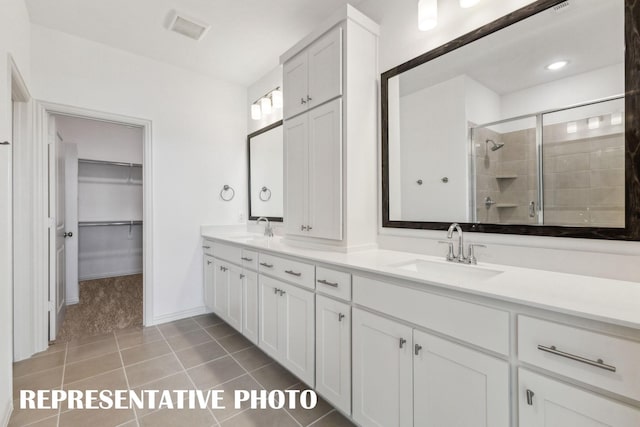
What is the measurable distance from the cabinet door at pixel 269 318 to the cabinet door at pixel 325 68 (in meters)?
1.37

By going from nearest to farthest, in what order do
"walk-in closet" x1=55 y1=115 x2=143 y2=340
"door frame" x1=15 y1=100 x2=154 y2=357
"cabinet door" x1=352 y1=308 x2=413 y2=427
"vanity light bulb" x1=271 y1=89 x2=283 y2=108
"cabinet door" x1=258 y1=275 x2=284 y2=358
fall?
"cabinet door" x1=352 y1=308 x2=413 y2=427, "cabinet door" x1=258 y1=275 x2=284 y2=358, "door frame" x1=15 y1=100 x2=154 y2=357, "vanity light bulb" x1=271 y1=89 x2=283 y2=108, "walk-in closet" x1=55 y1=115 x2=143 y2=340

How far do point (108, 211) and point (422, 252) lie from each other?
206 inches

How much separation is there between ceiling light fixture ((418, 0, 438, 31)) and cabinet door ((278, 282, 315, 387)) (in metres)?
1.71

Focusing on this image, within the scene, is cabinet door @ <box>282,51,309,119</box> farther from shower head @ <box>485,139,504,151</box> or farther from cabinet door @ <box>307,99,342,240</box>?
shower head @ <box>485,139,504,151</box>

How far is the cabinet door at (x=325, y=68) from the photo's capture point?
6.46ft

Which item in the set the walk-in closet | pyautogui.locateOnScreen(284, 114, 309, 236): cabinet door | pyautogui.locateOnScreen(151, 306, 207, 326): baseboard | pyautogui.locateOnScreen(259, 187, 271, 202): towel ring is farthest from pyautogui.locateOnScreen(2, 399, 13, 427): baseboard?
pyautogui.locateOnScreen(259, 187, 271, 202): towel ring

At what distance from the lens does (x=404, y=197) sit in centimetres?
200

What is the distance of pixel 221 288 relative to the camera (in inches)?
115

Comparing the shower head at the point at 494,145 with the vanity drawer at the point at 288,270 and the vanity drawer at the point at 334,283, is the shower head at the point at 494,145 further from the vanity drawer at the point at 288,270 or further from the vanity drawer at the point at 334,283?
the vanity drawer at the point at 288,270

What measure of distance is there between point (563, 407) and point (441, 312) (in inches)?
16.6

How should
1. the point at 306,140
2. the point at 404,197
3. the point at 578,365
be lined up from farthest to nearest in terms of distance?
the point at 306,140
the point at 404,197
the point at 578,365

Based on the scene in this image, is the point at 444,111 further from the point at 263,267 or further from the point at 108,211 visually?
the point at 108,211

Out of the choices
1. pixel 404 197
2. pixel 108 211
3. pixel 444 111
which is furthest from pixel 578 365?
pixel 108 211

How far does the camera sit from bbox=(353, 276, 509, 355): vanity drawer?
101 cm
